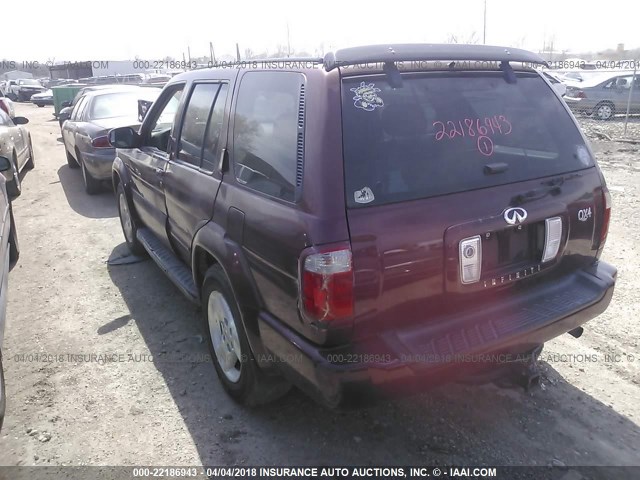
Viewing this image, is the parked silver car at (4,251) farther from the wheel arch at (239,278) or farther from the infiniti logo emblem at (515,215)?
the infiniti logo emblem at (515,215)

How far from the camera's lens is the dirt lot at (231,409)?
110 inches

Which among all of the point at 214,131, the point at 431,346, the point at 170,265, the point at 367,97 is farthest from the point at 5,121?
the point at 431,346

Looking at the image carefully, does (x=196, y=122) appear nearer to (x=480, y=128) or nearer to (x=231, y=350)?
(x=231, y=350)

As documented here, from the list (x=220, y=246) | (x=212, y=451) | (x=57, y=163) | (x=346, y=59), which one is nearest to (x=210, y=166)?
(x=220, y=246)

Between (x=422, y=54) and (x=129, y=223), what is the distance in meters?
4.09

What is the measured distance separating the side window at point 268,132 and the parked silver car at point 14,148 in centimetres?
633

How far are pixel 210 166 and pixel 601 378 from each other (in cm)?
288

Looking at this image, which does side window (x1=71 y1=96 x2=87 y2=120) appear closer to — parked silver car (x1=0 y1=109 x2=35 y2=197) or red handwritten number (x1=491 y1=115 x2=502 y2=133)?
parked silver car (x1=0 y1=109 x2=35 y2=197)

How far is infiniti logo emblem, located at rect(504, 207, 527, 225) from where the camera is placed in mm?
2475

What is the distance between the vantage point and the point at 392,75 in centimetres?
243

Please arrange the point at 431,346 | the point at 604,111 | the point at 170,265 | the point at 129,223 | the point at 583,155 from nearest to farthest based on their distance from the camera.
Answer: the point at 431,346 → the point at 583,155 → the point at 170,265 → the point at 129,223 → the point at 604,111

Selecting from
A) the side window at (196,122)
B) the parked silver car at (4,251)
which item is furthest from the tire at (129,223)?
the side window at (196,122)

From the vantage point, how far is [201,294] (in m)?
3.40

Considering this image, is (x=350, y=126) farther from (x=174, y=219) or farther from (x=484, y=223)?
(x=174, y=219)
